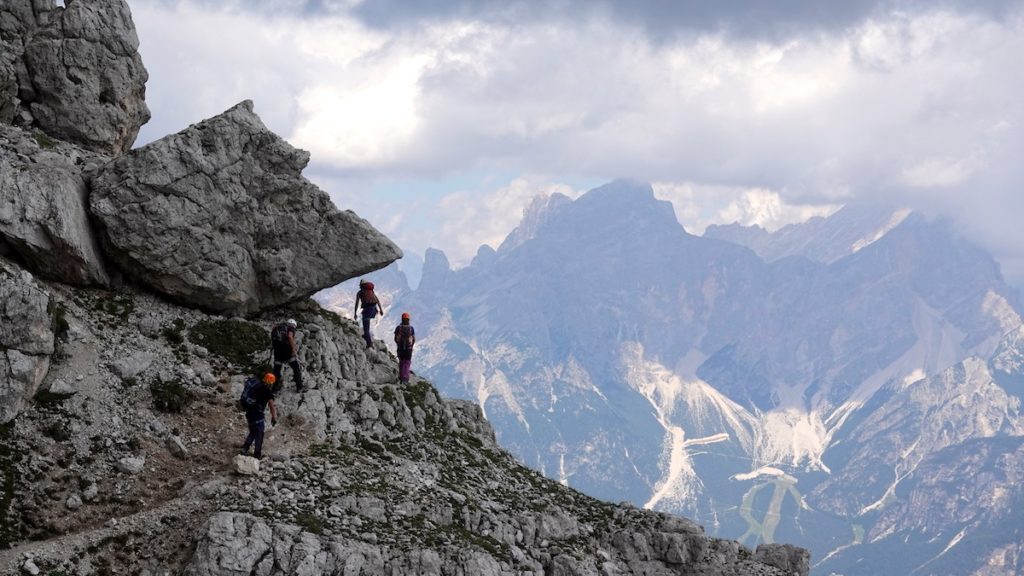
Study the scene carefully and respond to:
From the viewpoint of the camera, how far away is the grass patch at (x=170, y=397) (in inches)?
1623

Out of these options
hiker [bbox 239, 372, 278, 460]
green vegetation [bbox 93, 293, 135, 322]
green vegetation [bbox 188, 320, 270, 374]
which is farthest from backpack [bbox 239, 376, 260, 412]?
green vegetation [bbox 93, 293, 135, 322]

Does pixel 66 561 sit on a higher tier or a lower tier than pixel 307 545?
lower

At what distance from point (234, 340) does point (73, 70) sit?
1919cm

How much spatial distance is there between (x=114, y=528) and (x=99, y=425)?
5977mm

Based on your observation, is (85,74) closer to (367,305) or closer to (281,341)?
(367,305)

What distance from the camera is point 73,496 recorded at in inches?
1410

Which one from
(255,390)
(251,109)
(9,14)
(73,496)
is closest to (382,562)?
(255,390)

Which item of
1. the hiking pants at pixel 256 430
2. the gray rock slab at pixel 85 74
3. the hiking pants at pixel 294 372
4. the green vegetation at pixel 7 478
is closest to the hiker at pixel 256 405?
the hiking pants at pixel 256 430

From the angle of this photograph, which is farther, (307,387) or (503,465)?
(503,465)

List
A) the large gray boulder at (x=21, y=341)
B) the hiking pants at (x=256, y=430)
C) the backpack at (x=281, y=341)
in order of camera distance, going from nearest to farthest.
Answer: the large gray boulder at (x=21, y=341) → the hiking pants at (x=256, y=430) → the backpack at (x=281, y=341)

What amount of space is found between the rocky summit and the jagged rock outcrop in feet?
0.38

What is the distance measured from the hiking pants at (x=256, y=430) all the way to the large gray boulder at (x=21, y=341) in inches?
327

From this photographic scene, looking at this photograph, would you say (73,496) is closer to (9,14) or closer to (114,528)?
(114,528)

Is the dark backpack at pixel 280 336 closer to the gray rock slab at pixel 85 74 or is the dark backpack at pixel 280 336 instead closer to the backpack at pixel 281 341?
the backpack at pixel 281 341
